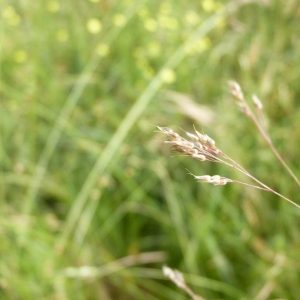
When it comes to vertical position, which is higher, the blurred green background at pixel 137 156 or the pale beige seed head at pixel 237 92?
the pale beige seed head at pixel 237 92

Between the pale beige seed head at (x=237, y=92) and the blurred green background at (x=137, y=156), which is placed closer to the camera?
the pale beige seed head at (x=237, y=92)

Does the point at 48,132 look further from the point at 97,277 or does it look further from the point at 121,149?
the point at 97,277

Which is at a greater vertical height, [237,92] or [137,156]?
[237,92]

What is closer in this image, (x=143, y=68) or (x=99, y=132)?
(x=99, y=132)

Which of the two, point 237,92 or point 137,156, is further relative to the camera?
point 137,156

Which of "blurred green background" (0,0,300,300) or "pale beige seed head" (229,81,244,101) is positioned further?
"blurred green background" (0,0,300,300)

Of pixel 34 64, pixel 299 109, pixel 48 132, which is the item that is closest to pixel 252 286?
pixel 299 109

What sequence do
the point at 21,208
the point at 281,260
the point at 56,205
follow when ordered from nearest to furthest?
the point at 281,260
the point at 21,208
the point at 56,205

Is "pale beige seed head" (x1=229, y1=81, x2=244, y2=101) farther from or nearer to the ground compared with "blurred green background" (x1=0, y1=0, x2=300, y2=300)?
farther from the ground
